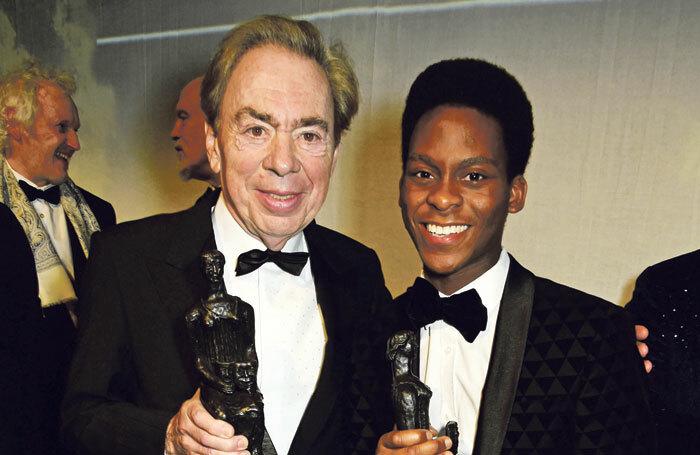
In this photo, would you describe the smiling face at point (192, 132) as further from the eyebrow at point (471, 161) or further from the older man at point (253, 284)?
the eyebrow at point (471, 161)

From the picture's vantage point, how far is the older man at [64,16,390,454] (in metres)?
1.52

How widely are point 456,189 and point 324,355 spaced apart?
58 cm

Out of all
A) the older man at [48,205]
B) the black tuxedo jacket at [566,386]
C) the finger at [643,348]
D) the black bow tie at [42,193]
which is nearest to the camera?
the black tuxedo jacket at [566,386]

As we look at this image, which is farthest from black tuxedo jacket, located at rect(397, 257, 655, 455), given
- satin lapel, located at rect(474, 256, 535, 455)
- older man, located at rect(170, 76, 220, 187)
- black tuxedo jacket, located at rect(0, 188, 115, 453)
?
older man, located at rect(170, 76, 220, 187)

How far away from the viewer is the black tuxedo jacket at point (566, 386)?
146 centimetres

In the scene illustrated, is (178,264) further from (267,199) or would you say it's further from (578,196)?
(578,196)

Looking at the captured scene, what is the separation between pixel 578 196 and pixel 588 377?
1.20 m

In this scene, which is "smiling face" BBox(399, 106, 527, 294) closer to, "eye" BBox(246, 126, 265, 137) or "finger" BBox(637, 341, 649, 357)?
"eye" BBox(246, 126, 265, 137)

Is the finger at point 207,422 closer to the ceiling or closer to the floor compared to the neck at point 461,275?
closer to the floor

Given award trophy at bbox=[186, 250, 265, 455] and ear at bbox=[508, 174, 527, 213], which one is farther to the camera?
ear at bbox=[508, 174, 527, 213]

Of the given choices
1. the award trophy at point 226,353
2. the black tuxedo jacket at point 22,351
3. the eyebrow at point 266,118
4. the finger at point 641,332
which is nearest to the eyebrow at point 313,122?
the eyebrow at point 266,118

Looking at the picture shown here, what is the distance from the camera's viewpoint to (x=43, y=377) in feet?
8.38

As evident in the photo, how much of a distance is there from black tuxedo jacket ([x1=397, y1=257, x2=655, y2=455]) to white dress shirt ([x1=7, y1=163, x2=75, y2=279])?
2418 mm

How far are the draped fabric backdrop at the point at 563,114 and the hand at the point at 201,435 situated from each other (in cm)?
177
